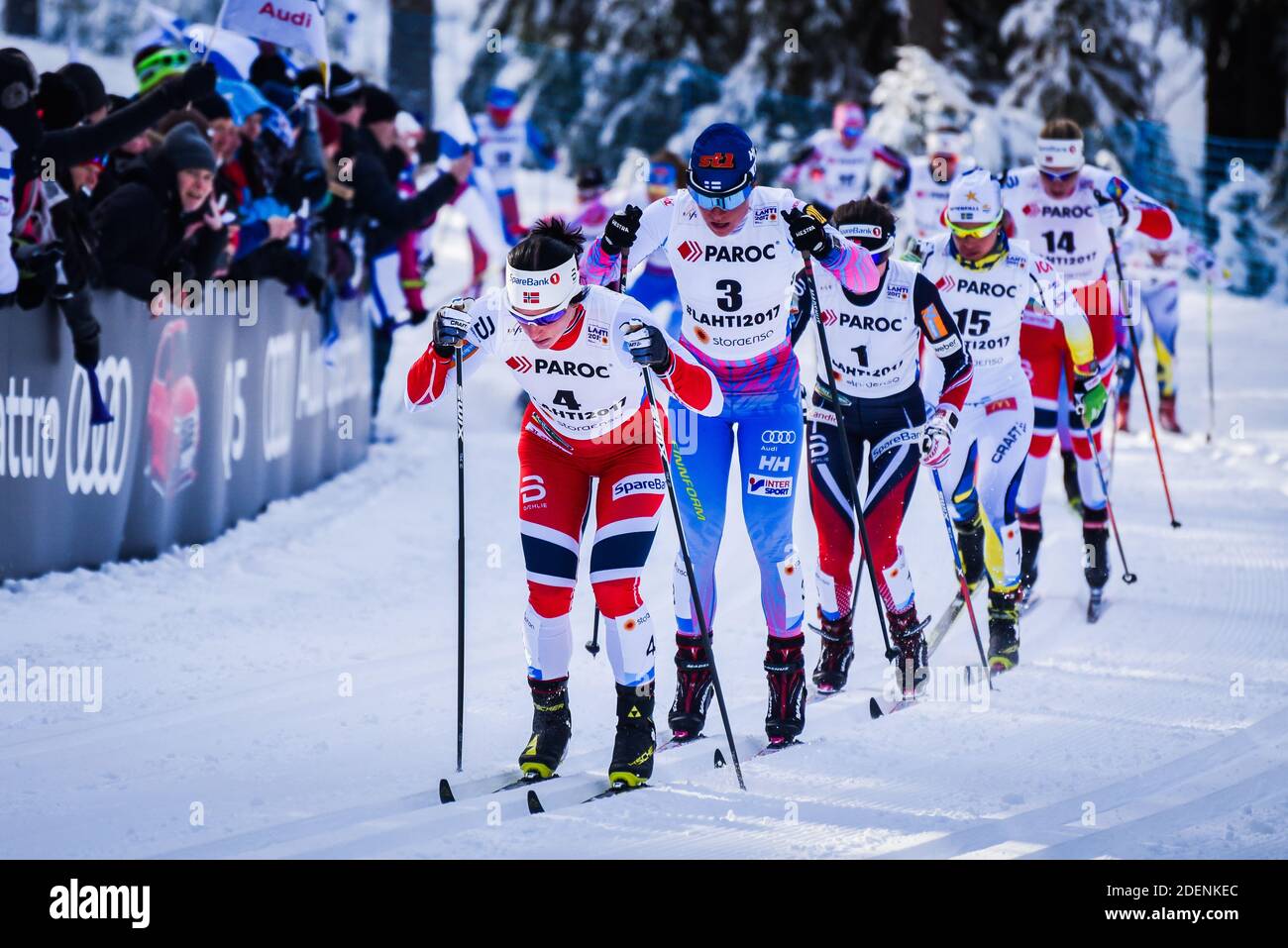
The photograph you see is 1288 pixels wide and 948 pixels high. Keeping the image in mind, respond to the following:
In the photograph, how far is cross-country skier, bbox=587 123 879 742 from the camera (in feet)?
22.6

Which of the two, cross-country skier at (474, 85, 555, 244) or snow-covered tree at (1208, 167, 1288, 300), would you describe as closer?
cross-country skier at (474, 85, 555, 244)

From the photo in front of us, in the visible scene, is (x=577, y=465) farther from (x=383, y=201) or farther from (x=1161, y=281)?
(x=1161, y=281)

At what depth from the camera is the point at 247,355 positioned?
1057 cm

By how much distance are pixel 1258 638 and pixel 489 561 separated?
14.5ft

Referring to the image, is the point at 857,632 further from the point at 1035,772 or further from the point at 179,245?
the point at 179,245

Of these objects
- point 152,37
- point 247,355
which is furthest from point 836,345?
point 152,37

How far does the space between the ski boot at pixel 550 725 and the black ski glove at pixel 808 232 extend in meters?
1.96

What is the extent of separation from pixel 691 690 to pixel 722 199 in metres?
1.98

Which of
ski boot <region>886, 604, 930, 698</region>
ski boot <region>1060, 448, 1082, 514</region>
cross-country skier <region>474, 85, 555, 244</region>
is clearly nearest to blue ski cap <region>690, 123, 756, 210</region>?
ski boot <region>886, 604, 930, 698</region>

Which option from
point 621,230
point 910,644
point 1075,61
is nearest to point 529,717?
point 910,644

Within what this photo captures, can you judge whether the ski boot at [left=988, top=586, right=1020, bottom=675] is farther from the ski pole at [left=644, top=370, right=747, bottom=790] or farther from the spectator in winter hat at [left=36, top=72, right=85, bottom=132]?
the spectator in winter hat at [left=36, top=72, right=85, bottom=132]

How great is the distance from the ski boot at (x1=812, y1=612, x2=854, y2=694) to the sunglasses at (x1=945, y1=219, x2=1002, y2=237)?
6.66ft

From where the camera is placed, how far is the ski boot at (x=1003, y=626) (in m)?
8.44

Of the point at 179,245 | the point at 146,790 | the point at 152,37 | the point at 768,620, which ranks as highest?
the point at 152,37
